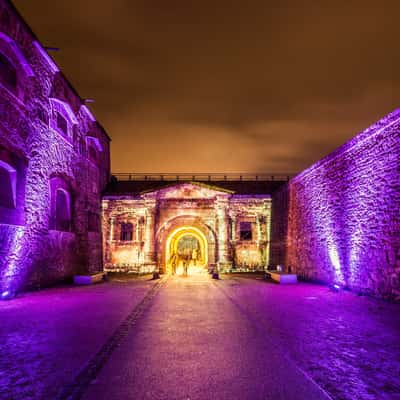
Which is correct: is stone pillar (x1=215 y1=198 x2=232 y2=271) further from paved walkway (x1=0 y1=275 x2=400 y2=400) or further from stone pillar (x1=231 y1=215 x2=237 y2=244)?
paved walkway (x1=0 y1=275 x2=400 y2=400)

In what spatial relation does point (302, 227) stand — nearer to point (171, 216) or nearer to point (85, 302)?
point (171, 216)

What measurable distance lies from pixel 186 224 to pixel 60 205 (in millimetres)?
8808

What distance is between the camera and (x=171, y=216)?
21719 mm

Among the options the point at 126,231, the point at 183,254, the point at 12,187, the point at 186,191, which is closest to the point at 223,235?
the point at 186,191

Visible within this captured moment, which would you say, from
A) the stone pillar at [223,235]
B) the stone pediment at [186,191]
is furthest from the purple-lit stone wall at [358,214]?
the stone pediment at [186,191]

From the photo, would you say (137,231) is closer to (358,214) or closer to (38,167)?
(38,167)

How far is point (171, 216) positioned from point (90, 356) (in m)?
16.9

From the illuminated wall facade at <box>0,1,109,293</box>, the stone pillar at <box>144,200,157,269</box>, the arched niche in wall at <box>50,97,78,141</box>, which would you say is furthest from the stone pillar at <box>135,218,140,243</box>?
the arched niche in wall at <box>50,97,78,141</box>

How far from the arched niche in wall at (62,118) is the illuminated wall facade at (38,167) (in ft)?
0.15

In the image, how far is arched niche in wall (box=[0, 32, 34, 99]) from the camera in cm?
1095

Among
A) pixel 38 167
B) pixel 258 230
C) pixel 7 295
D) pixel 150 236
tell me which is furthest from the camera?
pixel 258 230

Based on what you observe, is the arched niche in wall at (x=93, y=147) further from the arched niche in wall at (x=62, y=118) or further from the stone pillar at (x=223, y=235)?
the stone pillar at (x=223, y=235)

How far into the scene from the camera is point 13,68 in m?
11.6

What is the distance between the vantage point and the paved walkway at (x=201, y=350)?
374 cm
